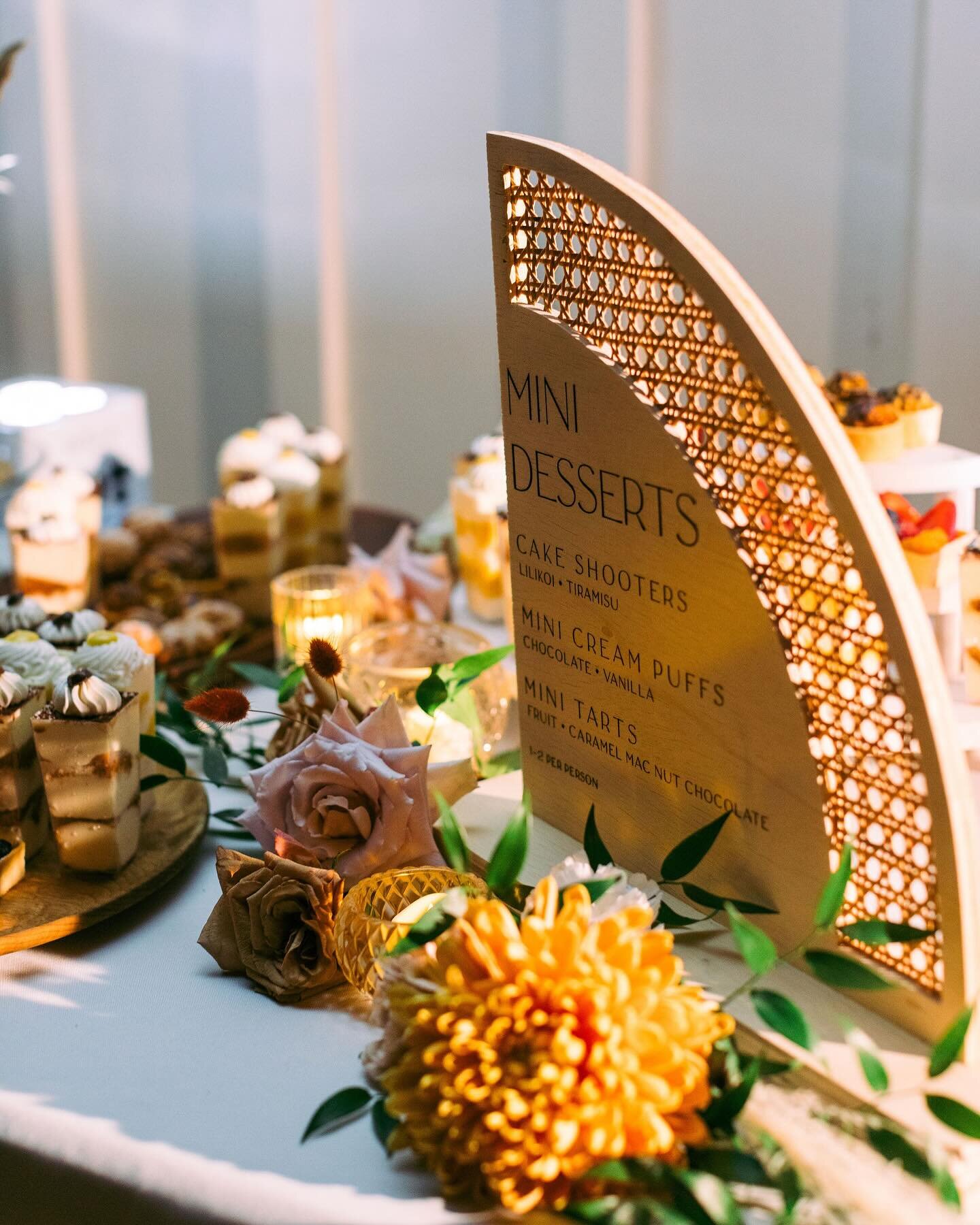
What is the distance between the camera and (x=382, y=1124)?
578 mm

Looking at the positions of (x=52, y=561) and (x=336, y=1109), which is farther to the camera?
(x=52, y=561)

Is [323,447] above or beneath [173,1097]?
above

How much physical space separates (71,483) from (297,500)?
0.28 meters

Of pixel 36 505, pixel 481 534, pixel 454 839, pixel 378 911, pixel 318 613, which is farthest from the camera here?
pixel 36 505

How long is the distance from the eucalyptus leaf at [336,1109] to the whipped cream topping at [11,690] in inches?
13.9

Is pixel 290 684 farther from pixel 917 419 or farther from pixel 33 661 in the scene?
pixel 917 419

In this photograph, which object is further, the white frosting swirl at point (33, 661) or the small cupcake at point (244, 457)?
the small cupcake at point (244, 457)

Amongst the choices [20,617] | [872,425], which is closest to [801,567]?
[872,425]

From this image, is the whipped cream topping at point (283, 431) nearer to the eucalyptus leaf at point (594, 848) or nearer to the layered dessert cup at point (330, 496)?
the layered dessert cup at point (330, 496)

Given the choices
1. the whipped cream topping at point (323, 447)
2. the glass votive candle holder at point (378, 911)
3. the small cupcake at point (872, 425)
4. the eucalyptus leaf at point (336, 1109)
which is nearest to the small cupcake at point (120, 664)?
the glass votive candle holder at point (378, 911)

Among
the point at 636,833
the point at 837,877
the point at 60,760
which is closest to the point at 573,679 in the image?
the point at 636,833

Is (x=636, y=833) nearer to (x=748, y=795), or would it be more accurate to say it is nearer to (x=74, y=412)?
(x=748, y=795)

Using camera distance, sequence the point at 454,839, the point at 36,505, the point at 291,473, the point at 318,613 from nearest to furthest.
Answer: the point at 454,839 < the point at 318,613 < the point at 36,505 < the point at 291,473

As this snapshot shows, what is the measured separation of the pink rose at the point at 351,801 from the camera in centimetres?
75
